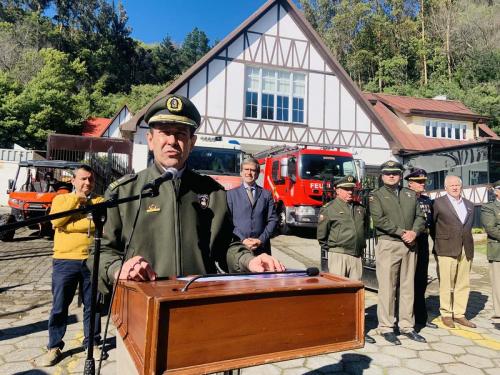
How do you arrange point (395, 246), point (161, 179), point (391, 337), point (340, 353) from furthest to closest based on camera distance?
point (395, 246) < point (391, 337) < point (340, 353) < point (161, 179)

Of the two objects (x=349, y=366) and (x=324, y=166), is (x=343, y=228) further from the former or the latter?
(x=324, y=166)

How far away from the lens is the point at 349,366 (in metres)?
3.64

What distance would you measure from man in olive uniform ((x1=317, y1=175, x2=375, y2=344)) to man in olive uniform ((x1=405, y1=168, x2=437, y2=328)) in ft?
2.76

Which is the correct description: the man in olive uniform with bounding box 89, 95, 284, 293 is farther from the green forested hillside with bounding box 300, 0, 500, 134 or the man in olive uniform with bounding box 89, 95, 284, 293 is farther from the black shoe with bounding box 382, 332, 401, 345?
the green forested hillside with bounding box 300, 0, 500, 134

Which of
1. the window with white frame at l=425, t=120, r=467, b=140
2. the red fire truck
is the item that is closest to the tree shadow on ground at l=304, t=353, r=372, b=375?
the red fire truck

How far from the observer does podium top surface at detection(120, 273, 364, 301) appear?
4.00 feet

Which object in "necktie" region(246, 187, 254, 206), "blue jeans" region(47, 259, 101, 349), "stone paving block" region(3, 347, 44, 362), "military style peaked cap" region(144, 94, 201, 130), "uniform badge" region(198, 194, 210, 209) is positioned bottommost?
"stone paving block" region(3, 347, 44, 362)

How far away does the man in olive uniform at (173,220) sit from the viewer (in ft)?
5.97

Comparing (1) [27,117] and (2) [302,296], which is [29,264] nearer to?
(2) [302,296]

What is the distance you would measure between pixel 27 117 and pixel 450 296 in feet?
103

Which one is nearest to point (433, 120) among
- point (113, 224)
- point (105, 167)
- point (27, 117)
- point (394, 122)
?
point (394, 122)

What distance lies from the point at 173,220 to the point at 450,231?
4.57 meters

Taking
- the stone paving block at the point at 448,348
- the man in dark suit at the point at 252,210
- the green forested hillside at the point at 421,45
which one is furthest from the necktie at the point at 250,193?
the green forested hillside at the point at 421,45

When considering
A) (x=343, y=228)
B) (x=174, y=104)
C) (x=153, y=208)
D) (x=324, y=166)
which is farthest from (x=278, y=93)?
(x=153, y=208)
